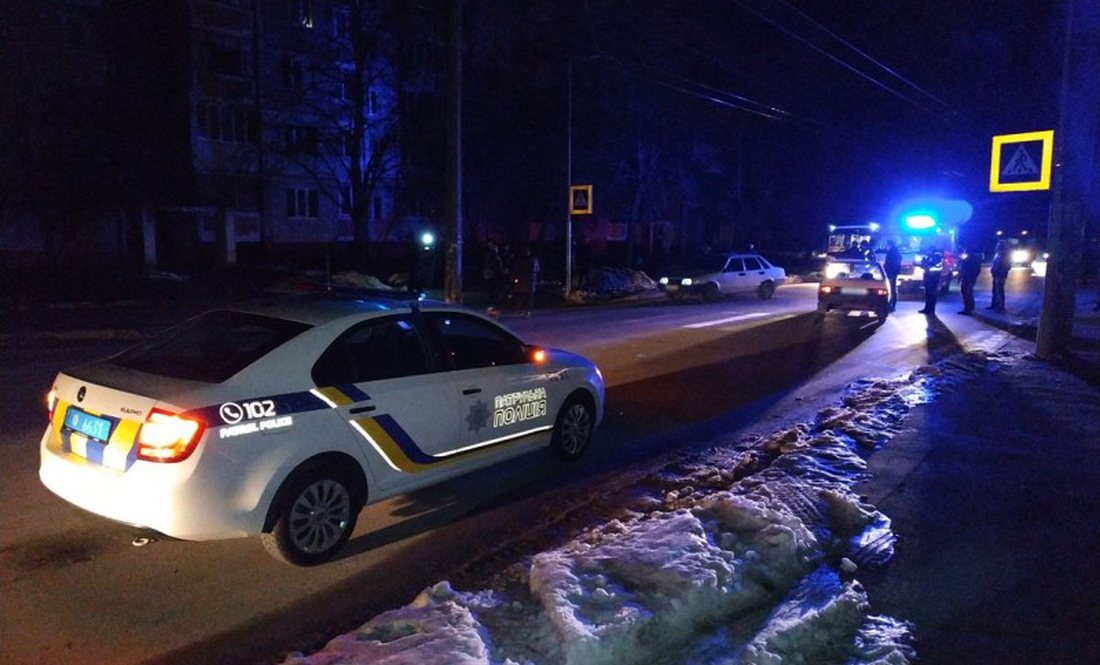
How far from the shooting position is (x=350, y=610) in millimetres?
4461

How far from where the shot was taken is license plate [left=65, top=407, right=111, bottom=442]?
15.0 ft

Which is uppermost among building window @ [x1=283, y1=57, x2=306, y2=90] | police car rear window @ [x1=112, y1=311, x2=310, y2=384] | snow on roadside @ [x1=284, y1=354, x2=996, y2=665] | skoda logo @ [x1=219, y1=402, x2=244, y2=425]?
building window @ [x1=283, y1=57, x2=306, y2=90]

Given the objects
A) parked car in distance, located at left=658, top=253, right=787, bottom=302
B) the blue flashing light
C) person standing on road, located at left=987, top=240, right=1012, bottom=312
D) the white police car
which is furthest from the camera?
the blue flashing light

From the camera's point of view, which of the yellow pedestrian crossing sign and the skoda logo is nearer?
the skoda logo

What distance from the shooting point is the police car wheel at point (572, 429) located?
7.16m

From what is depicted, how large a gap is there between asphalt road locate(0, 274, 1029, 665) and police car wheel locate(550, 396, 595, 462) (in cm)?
17

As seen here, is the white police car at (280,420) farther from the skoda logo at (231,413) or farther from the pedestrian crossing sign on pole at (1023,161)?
the pedestrian crossing sign on pole at (1023,161)

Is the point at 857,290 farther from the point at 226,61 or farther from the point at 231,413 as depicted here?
the point at 226,61

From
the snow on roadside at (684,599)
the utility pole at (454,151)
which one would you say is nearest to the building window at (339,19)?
the utility pole at (454,151)

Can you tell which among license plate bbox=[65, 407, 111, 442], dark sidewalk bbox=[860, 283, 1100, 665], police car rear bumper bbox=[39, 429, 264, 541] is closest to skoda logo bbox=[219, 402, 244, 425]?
police car rear bumper bbox=[39, 429, 264, 541]

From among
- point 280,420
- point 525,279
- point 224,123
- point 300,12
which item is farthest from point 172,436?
point 300,12

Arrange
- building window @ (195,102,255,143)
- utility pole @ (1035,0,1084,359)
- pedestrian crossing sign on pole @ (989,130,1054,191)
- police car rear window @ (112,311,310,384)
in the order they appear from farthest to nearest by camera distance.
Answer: building window @ (195,102,255,143) → utility pole @ (1035,0,1084,359) → pedestrian crossing sign on pole @ (989,130,1054,191) → police car rear window @ (112,311,310,384)

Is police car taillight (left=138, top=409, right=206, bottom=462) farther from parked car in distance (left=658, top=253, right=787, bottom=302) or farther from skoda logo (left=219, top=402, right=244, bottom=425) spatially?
parked car in distance (left=658, top=253, right=787, bottom=302)

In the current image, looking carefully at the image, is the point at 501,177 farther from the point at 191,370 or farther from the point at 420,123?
the point at 191,370
